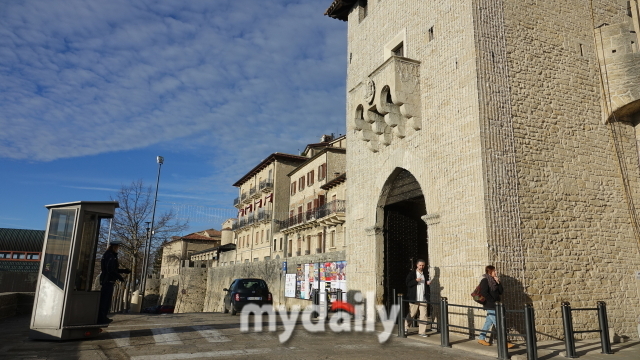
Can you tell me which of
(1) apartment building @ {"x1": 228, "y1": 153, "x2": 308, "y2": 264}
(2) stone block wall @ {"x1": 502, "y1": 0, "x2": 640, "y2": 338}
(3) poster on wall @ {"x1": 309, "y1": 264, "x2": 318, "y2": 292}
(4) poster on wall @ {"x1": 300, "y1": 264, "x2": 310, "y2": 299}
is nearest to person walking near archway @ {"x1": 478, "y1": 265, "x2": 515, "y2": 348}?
(2) stone block wall @ {"x1": 502, "y1": 0, "x2": 640, "y2": 338}

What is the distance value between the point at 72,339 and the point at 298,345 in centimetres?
416

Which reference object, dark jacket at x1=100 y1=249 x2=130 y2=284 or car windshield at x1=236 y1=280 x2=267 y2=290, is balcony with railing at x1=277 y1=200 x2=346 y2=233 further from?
dark jacket at x1=100 y1=249 x2=130 y2=284

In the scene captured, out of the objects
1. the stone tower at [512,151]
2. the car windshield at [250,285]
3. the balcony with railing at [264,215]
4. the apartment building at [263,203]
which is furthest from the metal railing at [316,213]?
the stone tower at [512,151]

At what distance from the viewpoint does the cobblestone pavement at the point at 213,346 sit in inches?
268

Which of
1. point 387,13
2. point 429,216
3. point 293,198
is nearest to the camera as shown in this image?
point 429,216

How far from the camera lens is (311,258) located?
75.3 ft

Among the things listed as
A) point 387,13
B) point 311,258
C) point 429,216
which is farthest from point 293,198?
point 429,216

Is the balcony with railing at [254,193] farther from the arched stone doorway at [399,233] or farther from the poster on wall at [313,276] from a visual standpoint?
the arched stone doorway at [399,233]

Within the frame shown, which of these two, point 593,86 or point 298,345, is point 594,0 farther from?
point 298,345

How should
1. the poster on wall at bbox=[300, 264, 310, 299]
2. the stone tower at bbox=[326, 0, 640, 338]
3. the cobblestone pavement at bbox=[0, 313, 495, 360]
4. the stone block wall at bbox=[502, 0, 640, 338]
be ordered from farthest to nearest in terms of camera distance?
the poster on wall at bbox=[300, 264, 310, 299] → the stone block wall at bbox=[502, 0, 640, 338] → the stone tower at bbox=[326, 0, 640, 338] → the cobblestone pavement at bbox=[0, 313, 495, 360]

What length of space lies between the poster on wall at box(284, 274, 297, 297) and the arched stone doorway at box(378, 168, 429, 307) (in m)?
11.6

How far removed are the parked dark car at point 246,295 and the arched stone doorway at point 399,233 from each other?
4.63 metres

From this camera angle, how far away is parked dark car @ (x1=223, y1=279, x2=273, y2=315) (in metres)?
15.2

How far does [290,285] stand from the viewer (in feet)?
83.1
